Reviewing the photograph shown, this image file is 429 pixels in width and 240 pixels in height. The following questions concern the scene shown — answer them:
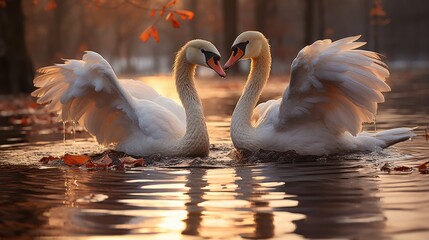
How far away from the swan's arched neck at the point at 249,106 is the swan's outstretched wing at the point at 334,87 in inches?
17.7

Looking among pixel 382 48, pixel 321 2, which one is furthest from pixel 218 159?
pixel 382 48

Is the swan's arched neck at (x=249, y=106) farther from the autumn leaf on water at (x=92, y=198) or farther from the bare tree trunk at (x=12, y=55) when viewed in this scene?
the bare tree trunk at (x=12, y=55)

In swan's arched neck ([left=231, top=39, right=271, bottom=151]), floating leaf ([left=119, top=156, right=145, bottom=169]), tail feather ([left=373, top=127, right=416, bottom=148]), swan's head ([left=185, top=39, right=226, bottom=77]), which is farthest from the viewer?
swan's head ([left=185, top=39, right=226, bottom=77])

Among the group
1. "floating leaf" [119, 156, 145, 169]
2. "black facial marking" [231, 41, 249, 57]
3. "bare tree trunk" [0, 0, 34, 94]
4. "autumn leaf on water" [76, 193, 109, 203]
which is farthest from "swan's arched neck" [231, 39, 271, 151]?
"bare tree trunk" [0, 0, 34, 94]

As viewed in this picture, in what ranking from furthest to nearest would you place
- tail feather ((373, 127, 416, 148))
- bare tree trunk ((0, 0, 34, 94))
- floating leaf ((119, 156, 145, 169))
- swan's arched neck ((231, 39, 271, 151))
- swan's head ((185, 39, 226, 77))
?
bare tree trunk ((0, 0, 34, 94)) < swan's head ((185, 39, 226, 77)) < tail feather ((373, 127, 416, 148)) < swan's arched neck ((231, 39, 271, 151)) < floating leaf ((119, 156, 145, 169))

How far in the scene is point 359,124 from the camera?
9531mm

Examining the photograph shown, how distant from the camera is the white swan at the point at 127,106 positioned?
9.95m

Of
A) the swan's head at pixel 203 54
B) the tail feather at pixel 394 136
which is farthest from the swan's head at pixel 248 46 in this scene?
the tail feather at pixel 394 136

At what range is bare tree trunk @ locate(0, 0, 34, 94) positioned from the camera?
26.5 metres

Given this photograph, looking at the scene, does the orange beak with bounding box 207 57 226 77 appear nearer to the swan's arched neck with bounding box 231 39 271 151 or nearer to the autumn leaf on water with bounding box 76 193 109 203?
the swan's arched neck with bounding box 231 39 271 151

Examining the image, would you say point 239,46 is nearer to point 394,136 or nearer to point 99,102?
point 99,102

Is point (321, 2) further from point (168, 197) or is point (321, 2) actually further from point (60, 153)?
point (168, 197)

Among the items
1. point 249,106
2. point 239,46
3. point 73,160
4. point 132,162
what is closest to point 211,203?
point 132,162

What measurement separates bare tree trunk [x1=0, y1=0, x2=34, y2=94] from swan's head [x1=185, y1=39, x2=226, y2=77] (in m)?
16.8
